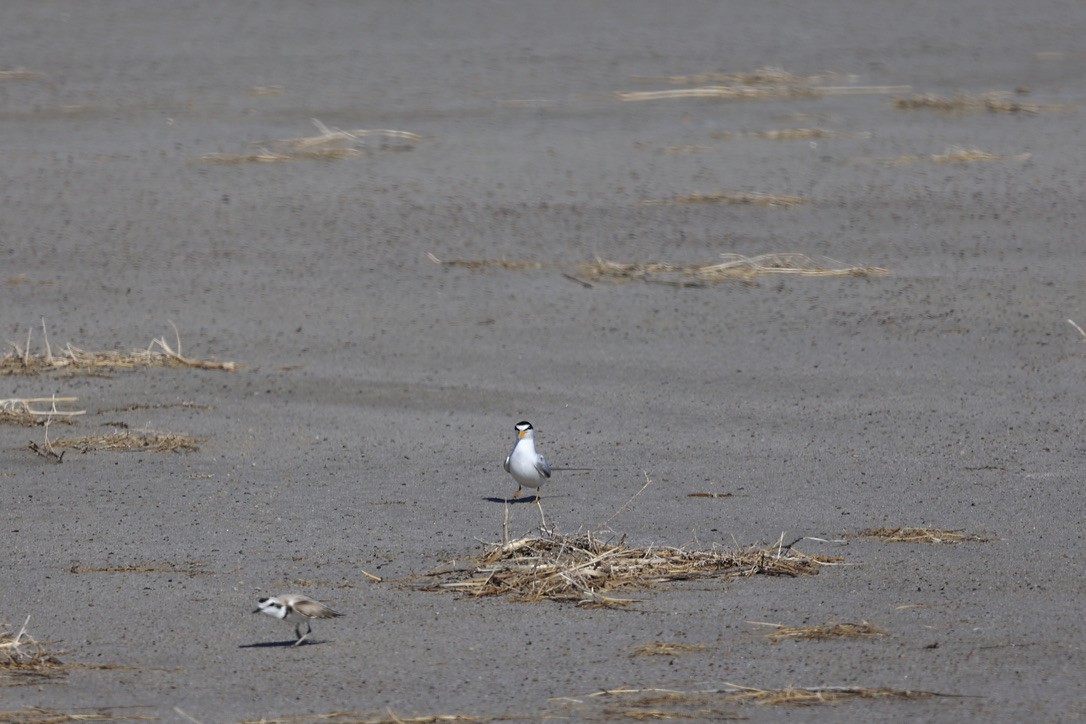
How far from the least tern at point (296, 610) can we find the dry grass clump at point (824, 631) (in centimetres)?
158

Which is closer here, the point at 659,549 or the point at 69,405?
the point at 659,549

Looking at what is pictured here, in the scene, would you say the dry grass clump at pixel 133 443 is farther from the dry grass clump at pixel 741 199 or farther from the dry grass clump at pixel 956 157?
the dry grass clump at pixel 956 157

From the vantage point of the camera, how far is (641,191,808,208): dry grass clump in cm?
1529

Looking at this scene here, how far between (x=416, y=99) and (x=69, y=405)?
8.91 metres

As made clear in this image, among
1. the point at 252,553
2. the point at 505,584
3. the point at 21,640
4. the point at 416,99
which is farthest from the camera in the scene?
the point at 416,99

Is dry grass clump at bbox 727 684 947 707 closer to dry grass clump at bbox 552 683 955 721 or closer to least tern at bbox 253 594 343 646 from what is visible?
dry grass clump at bbox 552 683 955 721

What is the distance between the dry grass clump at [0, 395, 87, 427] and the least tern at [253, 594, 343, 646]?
157 inches

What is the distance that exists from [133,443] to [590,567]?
3.60 metres

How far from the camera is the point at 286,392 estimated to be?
11.2 meters

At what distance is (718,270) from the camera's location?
13.7 metres

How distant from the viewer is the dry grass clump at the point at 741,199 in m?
15.3

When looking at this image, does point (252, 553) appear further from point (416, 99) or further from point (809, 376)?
point (416, 99)

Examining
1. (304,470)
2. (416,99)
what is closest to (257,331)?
(304,470)

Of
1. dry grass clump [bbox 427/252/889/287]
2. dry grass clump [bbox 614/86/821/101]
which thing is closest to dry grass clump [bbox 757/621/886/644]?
dry grass clump [bbox 427/252/889/287]
